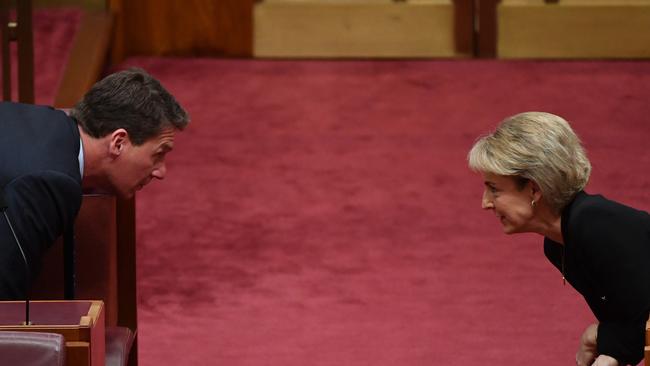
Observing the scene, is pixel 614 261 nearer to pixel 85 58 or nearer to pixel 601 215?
pixel 601 215

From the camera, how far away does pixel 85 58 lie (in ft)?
8.77

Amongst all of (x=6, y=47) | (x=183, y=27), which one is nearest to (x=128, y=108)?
(x=6, y=47)

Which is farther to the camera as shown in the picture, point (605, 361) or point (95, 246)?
point (95, 246)

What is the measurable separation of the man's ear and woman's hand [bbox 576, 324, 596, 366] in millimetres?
522

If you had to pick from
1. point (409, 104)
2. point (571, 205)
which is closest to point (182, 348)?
point (571, 205)

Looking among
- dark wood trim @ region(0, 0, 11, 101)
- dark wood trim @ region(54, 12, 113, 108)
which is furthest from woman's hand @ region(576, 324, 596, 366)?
dark wood trim @ region(54, 12, 113, 108)

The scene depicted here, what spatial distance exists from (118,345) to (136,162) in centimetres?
20

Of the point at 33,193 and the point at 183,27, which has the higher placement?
the point at 33,193

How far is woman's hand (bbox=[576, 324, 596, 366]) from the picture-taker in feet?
4.44

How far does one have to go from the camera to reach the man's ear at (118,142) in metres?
1.45

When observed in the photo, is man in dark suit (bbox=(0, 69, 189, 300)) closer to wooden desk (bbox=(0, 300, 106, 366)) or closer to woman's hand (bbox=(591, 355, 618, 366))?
wooden desk (bbox=(0, 300, 106, 366))

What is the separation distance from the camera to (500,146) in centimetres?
133

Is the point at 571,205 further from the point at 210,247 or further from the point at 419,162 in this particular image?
the point at 419,162

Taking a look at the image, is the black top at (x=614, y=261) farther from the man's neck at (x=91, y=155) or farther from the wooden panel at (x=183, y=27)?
the wooden panel at (x=183, y=27)
